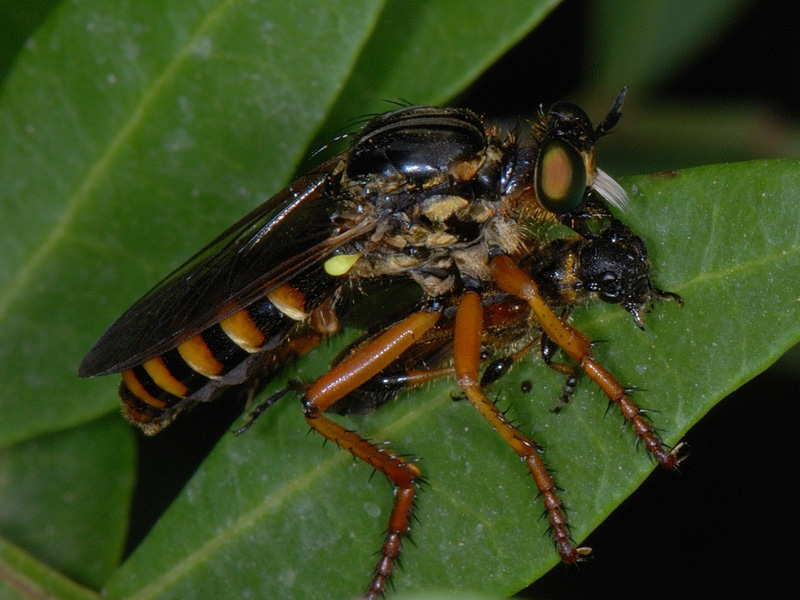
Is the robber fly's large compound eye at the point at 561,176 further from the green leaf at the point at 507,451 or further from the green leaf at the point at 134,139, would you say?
the green leaf at the point at 134,139

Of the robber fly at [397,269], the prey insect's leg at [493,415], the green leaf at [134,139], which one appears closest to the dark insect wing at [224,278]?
the robber fly at [397,269]

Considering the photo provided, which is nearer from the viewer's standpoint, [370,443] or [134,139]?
[370,443]

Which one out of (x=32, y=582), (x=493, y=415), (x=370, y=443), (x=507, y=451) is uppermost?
(x=32, y=582)

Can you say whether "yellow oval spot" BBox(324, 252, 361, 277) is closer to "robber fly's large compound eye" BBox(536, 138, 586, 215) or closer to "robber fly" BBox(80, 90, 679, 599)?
"robber fly" BBox(80, 90, 679, 599)

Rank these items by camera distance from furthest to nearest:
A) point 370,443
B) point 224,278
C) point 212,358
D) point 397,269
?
point 397,269, point 212,358, point 224,278, point 370,443

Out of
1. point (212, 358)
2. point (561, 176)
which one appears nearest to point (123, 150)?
point (212, 358)

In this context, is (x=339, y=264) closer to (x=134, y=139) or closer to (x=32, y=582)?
(x=134, y=139)
